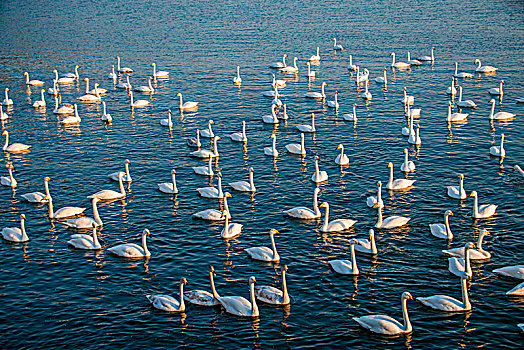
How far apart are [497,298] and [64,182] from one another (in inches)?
1084

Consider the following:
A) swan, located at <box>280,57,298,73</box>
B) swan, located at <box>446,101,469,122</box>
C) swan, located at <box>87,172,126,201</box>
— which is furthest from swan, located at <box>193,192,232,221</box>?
swan, located at <box>280,57,298,73</box>

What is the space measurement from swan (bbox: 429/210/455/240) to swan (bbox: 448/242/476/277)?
2.54 metres

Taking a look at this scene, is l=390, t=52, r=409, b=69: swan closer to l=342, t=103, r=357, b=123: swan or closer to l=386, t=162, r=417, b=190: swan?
l=342, t=103, r=357, b=123: swan

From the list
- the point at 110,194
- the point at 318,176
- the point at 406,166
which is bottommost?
the point at 110,194

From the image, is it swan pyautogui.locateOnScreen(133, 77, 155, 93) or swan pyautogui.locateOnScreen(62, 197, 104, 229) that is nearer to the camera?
swan pyautogui.locateOnScreen(62, 197, 104, 229)

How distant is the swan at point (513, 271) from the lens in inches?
1109

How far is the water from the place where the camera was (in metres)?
25.7

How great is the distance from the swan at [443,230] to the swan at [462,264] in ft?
8.35

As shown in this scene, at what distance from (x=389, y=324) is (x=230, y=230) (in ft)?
37.0

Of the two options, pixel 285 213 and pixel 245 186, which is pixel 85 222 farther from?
pixel 285 213

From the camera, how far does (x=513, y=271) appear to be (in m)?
28.2

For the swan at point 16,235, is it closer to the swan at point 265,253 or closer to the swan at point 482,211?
the swan at point 265,253

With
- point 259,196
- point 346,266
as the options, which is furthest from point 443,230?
point 259,196

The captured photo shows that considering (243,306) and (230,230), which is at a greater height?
(230,230)
